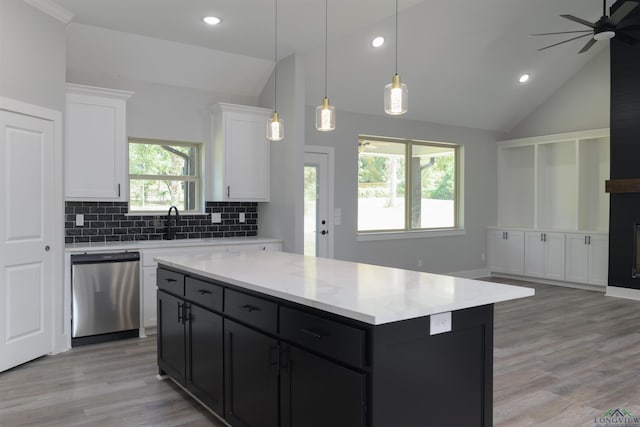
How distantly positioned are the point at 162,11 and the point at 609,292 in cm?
651

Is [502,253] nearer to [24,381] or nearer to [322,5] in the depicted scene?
[322,5]

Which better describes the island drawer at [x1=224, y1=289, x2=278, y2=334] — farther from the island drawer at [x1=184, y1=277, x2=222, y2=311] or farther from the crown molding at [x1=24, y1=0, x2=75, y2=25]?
the crown molding at [x1=24, y1=0, x2=75, y2=25]

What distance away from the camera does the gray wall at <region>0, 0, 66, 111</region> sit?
369 cm

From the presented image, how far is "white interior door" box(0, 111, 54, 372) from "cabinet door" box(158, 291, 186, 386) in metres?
1.23

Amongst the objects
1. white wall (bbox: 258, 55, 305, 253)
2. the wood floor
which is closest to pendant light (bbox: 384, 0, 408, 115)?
the wood floor

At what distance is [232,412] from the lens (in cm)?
263

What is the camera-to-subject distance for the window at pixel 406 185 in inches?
282

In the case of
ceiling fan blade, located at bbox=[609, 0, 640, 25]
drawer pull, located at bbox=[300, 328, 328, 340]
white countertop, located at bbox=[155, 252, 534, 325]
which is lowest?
drawer pull, located at bbox=[300, 328, 328, 340]

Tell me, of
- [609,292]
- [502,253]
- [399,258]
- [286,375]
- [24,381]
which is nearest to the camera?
[286,375]

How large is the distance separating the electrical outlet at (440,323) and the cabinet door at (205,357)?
4.22 ft

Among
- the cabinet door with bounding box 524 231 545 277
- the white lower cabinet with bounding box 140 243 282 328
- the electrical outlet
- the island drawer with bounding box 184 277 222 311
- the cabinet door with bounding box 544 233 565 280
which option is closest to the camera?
the electrical outlet

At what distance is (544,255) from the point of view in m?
7.70

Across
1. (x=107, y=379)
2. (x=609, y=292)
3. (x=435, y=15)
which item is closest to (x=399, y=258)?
(x=609, y=292)

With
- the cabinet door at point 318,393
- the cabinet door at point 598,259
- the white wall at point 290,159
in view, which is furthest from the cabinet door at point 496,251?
the cabinet door at point 318,393
